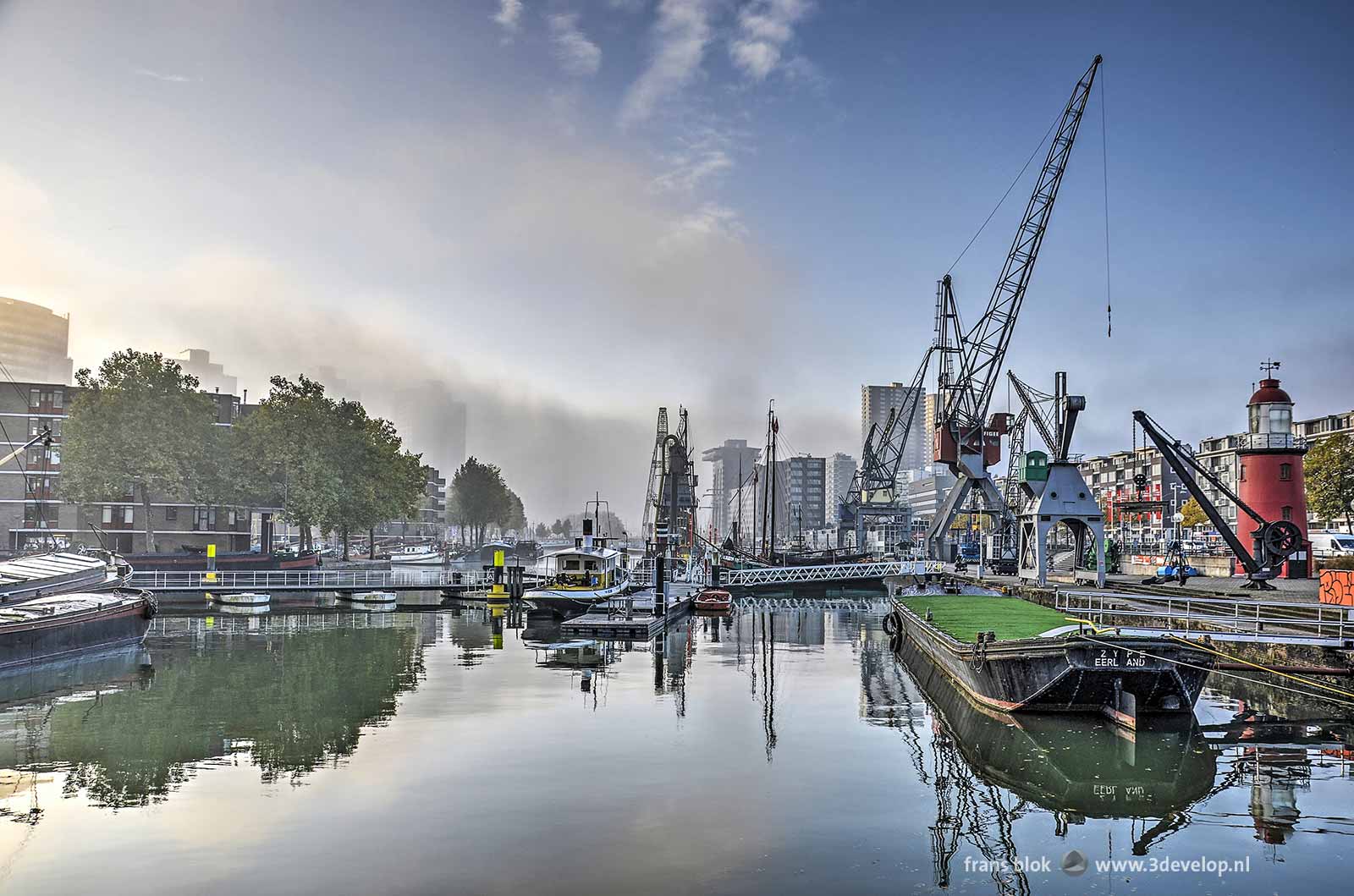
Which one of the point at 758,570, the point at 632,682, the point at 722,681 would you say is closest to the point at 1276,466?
the point at 722,681

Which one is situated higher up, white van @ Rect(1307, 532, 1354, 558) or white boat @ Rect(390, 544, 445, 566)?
white van @ Rect(1307, 532, 1354, 558)

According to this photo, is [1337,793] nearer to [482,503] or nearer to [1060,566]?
[1060,566]

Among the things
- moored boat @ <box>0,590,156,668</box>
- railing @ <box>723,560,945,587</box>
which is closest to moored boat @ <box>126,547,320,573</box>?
moored boat @ <box>0,590,156,668</box>

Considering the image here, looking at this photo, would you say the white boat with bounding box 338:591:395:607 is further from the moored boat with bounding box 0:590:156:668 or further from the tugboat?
the moored boat with bounding box 0:590:156:668

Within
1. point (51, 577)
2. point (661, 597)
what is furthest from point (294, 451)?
point (661, 597)

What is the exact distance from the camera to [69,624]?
4106 centimetres

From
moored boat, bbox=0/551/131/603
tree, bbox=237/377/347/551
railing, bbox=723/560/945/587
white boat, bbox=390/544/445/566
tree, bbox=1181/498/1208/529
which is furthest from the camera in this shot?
white boat, bbox=390/544/445/566

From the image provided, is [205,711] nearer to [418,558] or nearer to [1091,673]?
[1091,673]

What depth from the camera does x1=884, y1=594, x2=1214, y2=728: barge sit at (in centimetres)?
2348

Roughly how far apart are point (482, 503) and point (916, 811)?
520 ft

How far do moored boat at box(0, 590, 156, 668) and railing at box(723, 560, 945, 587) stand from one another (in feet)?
184

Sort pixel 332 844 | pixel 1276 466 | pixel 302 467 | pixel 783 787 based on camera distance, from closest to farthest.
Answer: pixel 332 844, pixel 783 787, pixel 1276 466, pixel 302 467

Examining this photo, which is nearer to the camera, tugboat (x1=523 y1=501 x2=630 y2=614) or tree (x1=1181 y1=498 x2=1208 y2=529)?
tugboat (x1=523 y1=501 x2=630 y2=614)

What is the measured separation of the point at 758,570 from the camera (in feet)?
307
